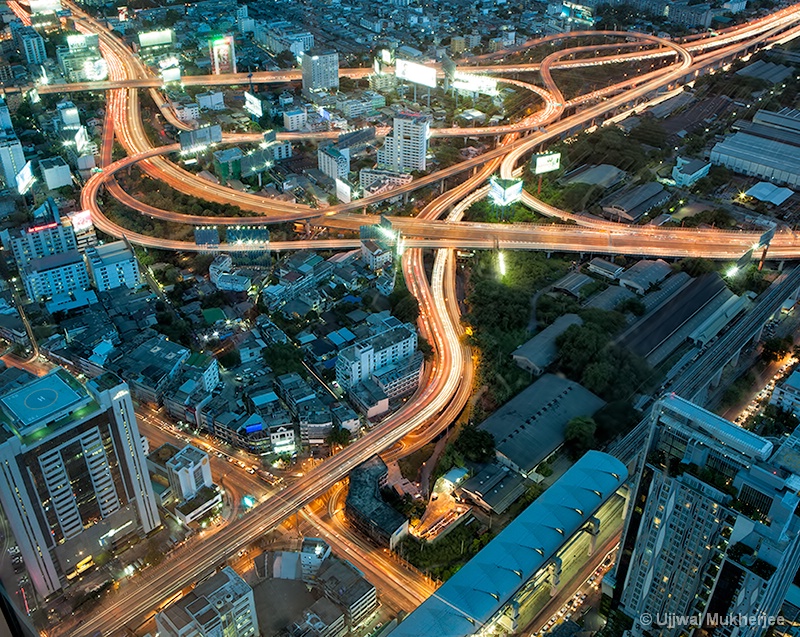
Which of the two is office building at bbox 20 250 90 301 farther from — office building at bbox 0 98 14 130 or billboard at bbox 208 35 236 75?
billboard at bbox 208 35 236 75

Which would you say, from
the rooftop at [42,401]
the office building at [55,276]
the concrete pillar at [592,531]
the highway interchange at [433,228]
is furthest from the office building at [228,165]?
the concrete pillar at [592,531]

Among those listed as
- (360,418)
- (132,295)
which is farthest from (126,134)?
(360,418)

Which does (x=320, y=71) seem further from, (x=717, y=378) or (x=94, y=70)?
(x=717, y=378)

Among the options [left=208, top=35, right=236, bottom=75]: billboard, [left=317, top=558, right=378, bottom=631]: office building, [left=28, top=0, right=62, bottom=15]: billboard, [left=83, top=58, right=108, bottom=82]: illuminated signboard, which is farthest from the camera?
[left=28, top=0, right=62, bottom=15]: billboard

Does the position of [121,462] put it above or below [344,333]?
above

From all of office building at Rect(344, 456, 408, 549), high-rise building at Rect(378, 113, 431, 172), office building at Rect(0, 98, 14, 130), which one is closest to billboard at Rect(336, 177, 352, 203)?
high-rise building at Rect(378, 113, 431, 172)

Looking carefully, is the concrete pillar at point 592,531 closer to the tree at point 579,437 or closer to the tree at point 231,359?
the tree at point 579,437

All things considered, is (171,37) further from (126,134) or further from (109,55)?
(126,134)
